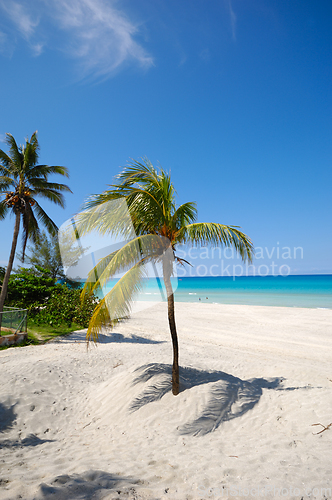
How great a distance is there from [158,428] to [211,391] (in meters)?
1.49

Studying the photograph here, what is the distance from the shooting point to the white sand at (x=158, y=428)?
10.4ft

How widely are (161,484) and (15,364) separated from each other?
6464 mm

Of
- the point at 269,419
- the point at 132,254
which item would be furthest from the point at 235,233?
the point at 269,419

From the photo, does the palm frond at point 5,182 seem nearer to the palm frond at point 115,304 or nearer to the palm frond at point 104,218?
the palm frond at point 104,218

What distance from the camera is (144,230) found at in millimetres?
6289

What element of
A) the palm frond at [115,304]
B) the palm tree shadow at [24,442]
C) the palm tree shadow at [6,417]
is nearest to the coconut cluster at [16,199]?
the palm tree shadow at [6,417]

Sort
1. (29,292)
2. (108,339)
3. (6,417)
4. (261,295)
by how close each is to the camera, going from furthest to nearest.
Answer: (261,295) < (29,292) < (108,339) < (6,417)

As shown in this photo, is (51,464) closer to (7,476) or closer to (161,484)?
(7,476)

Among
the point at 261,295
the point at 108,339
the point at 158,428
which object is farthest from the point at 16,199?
the point at 261,295

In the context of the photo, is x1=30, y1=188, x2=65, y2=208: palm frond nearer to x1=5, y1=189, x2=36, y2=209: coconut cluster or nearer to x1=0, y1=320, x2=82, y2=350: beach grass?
x1=5, y1=189, x2=36, y2=209: coconut cluster

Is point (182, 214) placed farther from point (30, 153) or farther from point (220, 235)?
point (30, 153)

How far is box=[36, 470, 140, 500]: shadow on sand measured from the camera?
9.17ft

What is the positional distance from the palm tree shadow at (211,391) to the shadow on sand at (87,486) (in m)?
1.99

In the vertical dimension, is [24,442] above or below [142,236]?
below
